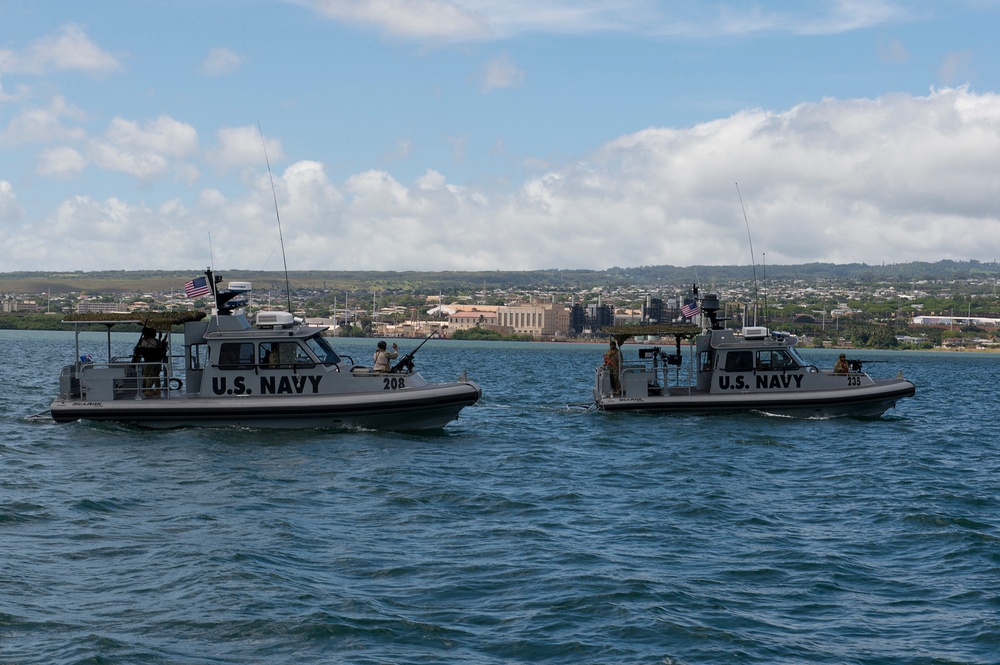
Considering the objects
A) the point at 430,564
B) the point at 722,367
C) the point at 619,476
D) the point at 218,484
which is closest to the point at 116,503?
the point at 218,484

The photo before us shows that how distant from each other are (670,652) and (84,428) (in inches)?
720

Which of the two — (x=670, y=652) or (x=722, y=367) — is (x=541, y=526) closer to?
(x=670, y=652)

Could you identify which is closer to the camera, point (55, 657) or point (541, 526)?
point (55, 657)

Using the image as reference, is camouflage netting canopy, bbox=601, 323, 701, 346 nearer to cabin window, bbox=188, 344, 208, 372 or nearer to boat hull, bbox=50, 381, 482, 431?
boat hull, bbox=50, 381, 482, 431

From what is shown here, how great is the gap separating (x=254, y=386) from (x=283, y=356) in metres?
0.92

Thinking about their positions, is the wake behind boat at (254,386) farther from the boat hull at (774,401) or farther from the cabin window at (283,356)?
the boat hull at (774,401)

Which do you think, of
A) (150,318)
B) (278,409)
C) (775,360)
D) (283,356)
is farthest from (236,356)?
(775,360)

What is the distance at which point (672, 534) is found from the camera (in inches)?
635

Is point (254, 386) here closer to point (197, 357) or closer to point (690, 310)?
point (197, 357)

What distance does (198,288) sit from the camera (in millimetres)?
26562

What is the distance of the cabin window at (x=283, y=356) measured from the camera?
85.6 ft

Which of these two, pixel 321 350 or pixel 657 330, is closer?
pixel 321 350

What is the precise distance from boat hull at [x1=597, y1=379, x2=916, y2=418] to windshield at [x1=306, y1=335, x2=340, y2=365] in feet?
27.2

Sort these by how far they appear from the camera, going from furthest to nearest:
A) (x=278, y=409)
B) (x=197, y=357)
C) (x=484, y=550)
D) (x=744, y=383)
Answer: (x=744, y=383), (x=197, y=357), (x=278, y=409), (x=484, y=550)
